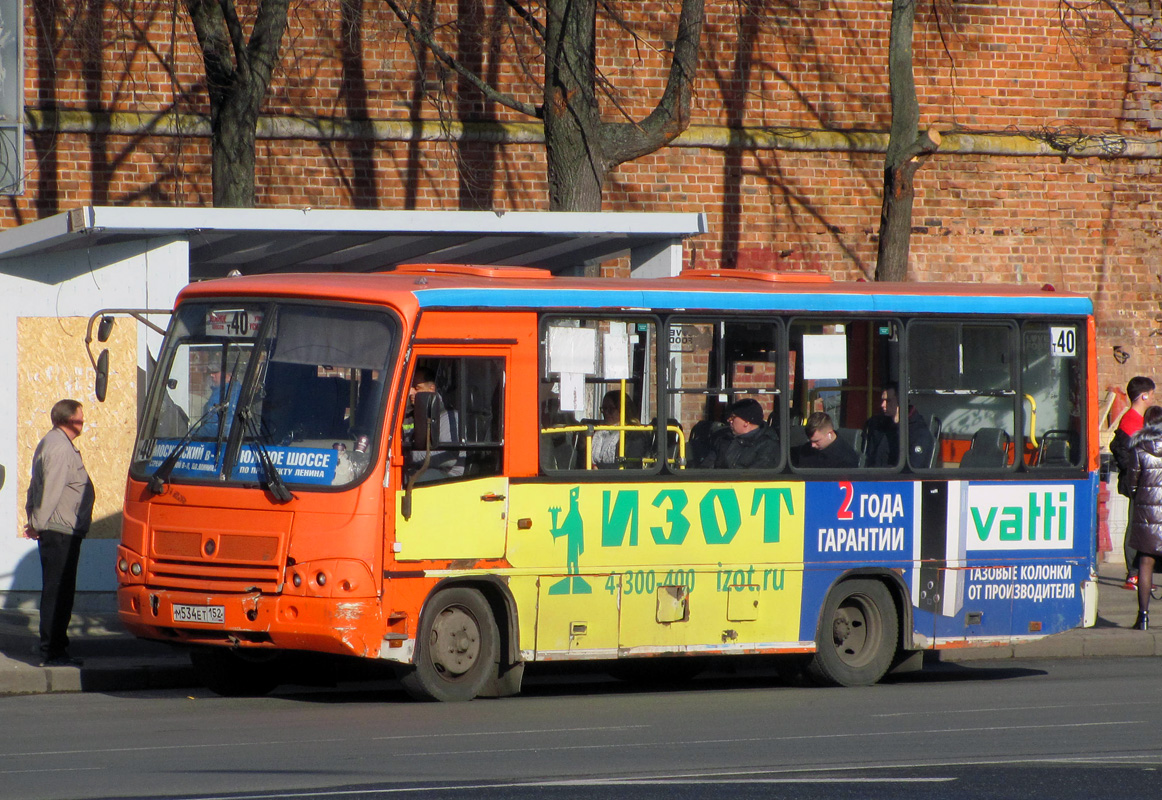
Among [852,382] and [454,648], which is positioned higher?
[852,382]

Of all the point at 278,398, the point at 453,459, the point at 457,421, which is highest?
the point at 278,398

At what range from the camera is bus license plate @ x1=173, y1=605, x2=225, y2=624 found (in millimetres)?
9773

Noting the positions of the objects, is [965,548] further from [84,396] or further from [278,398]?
[84,396]

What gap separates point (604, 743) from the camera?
8.79 meters

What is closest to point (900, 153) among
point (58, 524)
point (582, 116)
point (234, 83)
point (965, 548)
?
point (582, 116)

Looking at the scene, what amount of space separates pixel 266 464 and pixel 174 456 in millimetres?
713

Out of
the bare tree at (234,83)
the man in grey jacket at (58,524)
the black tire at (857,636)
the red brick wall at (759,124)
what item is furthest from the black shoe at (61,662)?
the red brick wall at (759,124)

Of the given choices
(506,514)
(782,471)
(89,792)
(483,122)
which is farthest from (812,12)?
(89,792)

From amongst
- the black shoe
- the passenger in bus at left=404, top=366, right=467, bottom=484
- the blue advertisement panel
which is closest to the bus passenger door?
the passenger in bus at left=404, top=366, right=467, bottom=484

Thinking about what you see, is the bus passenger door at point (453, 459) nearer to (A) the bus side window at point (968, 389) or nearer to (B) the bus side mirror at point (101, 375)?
(B) the bus side mirror at point (101, 375)

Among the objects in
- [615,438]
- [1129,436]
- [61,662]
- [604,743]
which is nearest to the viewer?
[604,743]

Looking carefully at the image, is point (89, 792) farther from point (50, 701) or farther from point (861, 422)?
point (861, 422)

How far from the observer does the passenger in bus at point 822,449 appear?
11.4 meters

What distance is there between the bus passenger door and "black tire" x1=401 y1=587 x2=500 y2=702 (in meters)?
0.31
